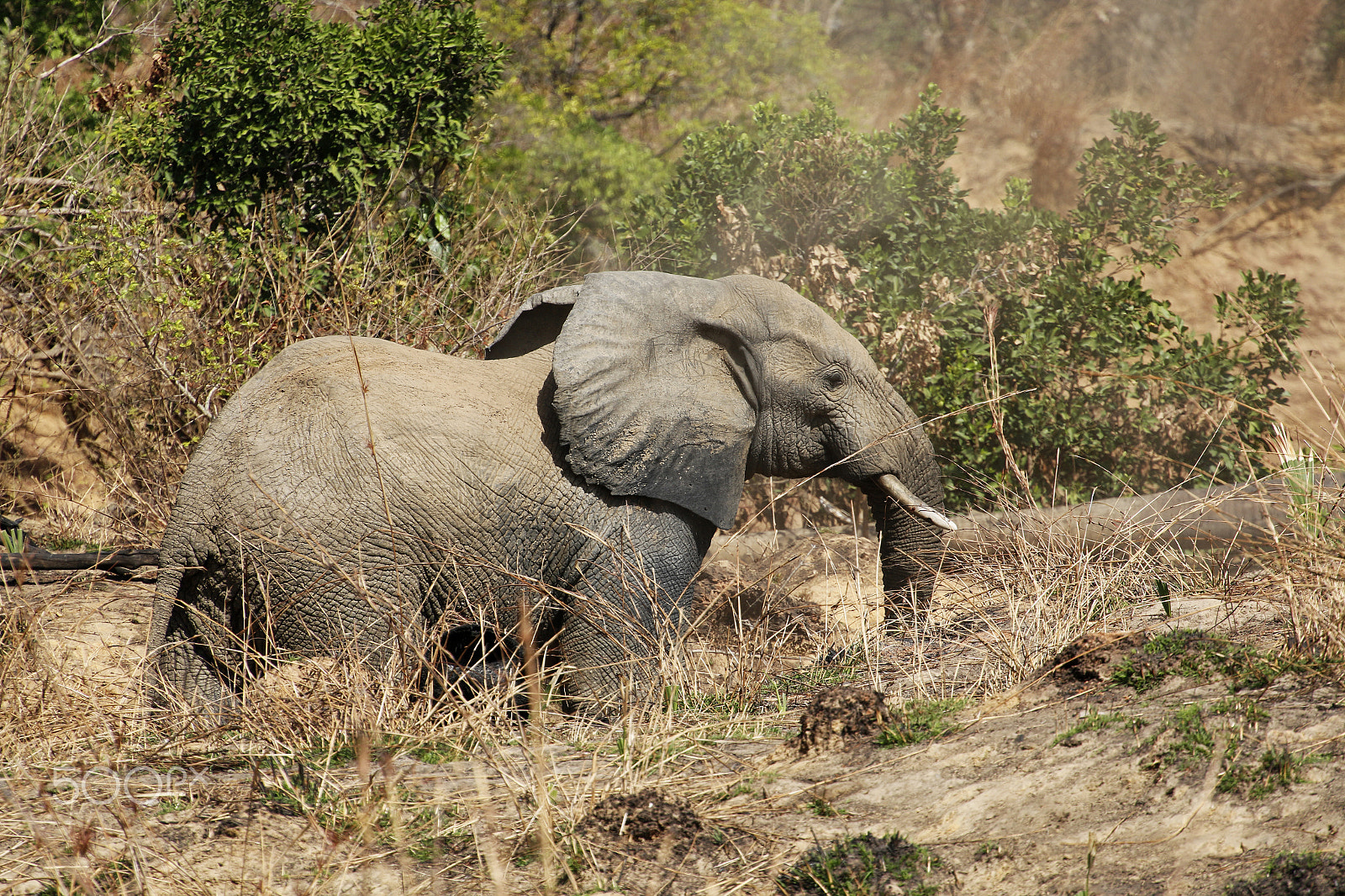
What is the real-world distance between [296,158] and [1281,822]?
5.92 m

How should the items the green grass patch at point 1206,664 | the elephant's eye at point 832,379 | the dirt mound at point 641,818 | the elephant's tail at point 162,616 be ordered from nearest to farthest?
the dirt mound at point 641,818
the green grass patch at point 1206,664
the elephant's tail at point 162,616
the elephant's eye at point 832,379

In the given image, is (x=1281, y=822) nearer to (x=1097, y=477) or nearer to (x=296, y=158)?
(x=1097, y=477)

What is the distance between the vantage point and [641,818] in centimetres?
272

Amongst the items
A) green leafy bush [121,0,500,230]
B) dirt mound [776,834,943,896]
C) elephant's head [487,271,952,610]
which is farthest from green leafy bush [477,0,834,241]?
dirt mound [776,834,943,896]

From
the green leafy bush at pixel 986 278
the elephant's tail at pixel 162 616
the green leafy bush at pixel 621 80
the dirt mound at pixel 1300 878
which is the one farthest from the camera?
the green leafy bush at pixel 621 80

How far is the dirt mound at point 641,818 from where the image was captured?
2.71m

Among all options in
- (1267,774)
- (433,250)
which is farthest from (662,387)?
(433,250)

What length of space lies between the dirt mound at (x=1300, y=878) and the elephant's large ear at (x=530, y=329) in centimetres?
323

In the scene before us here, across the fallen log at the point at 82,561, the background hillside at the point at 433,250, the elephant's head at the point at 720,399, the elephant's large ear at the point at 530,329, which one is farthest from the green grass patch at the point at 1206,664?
the fallen log at the point at 82,561

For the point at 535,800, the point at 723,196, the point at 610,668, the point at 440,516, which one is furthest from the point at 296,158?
the point at 535,800

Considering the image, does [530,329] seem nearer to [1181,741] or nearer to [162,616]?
[162,616]

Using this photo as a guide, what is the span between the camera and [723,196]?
7.82m

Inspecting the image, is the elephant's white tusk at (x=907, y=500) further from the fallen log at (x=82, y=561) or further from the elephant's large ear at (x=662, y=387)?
the fallen log at (x=82, y=561)

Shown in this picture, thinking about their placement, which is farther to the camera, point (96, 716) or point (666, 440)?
point (666, 440)
